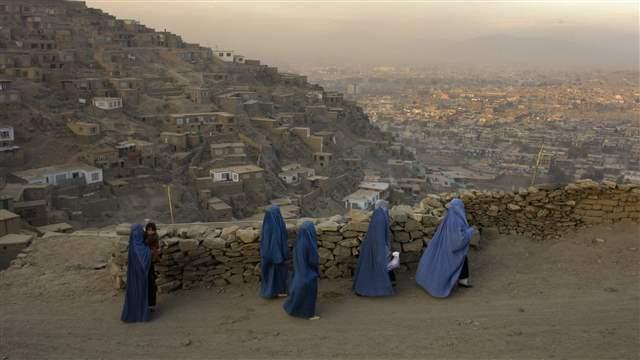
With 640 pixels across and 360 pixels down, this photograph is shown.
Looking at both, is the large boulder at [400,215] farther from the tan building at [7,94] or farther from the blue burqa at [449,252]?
the tan building at [7,94]

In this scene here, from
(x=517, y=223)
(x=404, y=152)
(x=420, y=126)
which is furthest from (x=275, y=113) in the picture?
(x=517, y=223)

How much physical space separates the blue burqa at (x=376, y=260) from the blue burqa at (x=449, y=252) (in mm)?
448

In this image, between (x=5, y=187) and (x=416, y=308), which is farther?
(x=5, y=187)

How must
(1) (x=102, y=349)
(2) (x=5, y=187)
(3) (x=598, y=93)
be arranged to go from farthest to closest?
(3) (x=598, y=93)
(2) (x=5, y=187)
(1) (x=102, y=349)

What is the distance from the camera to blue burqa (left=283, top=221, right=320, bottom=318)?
4855 millimetres

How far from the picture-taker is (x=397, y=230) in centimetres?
599

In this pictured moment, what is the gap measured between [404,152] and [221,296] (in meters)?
44.6

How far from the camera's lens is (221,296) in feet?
17.9

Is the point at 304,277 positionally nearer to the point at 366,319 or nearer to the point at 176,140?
the point at 366,319

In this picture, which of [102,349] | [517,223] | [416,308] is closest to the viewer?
[102,349]

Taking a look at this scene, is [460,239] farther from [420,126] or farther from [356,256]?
[420,126]

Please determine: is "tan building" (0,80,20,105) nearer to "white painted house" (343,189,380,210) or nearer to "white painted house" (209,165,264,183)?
"white painted house" (209,165,264,183)

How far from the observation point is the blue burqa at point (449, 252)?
5262 mm

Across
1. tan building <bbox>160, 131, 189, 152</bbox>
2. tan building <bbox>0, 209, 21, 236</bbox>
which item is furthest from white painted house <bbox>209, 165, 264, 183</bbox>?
tan building <bbox>0, 209, 21, 236</bbox>
